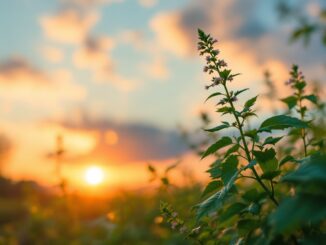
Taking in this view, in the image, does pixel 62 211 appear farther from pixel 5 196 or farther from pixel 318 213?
pixel 5 196

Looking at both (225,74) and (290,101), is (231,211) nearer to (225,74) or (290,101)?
(225,74)

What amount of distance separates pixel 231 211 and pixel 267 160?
384mm

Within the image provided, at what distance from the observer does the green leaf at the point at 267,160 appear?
9.61ft

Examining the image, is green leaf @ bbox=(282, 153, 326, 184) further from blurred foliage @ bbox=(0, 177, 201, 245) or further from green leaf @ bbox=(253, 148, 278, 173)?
blurred foliage @ bbox=(0, 177, 201, 245)

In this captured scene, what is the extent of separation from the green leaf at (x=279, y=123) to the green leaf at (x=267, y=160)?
143mm

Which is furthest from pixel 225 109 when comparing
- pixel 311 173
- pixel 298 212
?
pixel 298 212

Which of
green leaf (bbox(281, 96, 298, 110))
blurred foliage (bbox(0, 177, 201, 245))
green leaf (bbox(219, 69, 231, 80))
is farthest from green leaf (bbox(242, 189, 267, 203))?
blurred foliage (bbox(0, 177, 201, 245))

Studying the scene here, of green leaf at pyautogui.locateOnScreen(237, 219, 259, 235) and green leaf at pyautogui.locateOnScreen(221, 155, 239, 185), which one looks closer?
green leaf at pyautogui.locateOnScreen(237, 219, 259, 235)

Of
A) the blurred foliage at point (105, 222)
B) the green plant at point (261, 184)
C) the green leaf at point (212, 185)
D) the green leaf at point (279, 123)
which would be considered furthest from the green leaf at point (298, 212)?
the blurred foliage at point (105, 222)

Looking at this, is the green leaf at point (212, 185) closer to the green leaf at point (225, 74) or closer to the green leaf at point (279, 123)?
the green leaf at point (279, 123)

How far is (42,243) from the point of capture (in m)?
11.5

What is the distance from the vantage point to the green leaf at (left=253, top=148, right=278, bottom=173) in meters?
2.93

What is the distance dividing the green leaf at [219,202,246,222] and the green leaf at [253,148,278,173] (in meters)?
0.25

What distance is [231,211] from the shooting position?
283 centimetres
